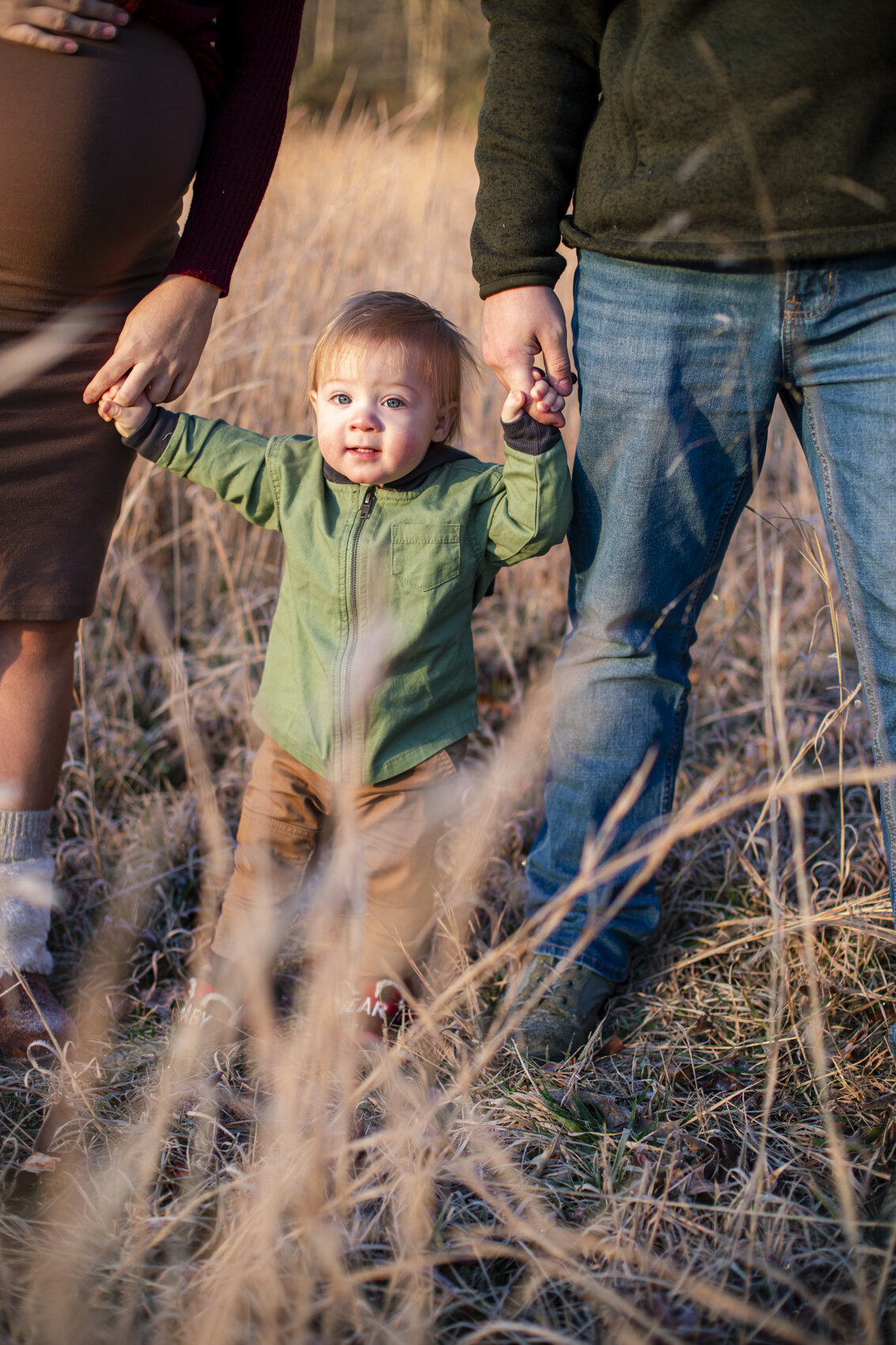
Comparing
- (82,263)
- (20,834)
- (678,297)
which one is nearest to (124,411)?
(82,263)

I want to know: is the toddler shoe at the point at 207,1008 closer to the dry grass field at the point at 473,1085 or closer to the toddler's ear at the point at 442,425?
the dry grass field at the point at 473,1085

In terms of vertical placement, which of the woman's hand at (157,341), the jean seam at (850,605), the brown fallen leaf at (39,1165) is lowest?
the brown fallen leaf at (39,1165)

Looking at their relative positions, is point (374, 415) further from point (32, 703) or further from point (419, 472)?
point (32, 703)

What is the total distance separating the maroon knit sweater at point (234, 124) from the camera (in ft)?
4.68

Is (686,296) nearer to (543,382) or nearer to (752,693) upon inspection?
(543,382)

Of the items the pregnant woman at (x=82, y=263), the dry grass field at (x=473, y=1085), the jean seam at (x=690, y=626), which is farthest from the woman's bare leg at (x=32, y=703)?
the jean seam at (x=690, y=626)

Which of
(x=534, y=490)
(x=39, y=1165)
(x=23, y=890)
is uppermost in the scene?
(x=534, y=490)

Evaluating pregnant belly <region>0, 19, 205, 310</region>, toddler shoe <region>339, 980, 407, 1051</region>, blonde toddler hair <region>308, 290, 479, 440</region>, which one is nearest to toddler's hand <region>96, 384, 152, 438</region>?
pregnant belly <region>0, 19, 205, 310</region>

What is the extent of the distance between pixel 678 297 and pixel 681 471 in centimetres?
25

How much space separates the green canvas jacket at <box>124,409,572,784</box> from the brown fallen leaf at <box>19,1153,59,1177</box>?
682 mm

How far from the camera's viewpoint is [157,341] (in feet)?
4.61

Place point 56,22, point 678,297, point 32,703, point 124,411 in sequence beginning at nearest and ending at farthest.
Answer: point 56,22, point 678,297, point 124,411, point 32,703

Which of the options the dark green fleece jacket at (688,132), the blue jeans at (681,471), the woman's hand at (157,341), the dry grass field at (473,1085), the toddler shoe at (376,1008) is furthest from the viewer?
the toddler shoe at (376,1008)

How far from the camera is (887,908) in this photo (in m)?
1.68
